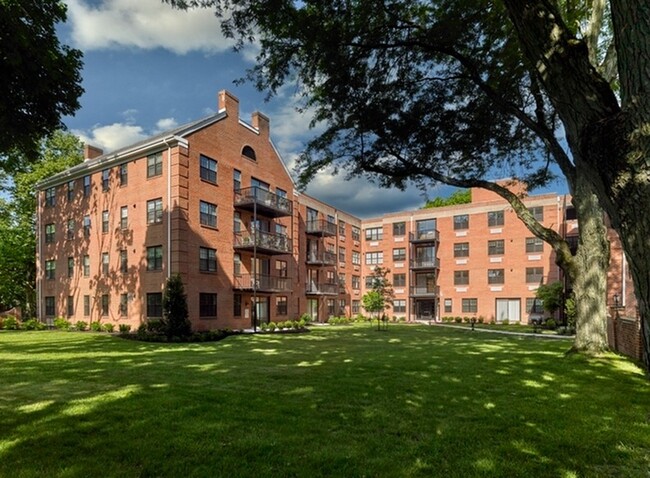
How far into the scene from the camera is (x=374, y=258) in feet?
162

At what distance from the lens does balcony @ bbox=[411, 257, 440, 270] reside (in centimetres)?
4419

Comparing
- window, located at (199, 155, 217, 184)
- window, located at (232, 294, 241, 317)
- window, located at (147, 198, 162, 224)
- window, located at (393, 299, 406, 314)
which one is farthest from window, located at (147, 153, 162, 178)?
window, located at (393, 299, 406, 314)

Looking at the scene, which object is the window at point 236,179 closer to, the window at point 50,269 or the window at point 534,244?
the window at point 50,269

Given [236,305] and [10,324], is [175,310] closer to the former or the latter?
[236,305]

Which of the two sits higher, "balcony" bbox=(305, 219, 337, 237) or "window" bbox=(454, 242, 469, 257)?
"balcony" bbox=(305, 219, 337, 237)

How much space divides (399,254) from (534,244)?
14.2 metres

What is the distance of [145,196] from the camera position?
990 inches

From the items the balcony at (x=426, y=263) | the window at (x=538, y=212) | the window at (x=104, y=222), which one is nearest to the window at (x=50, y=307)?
the window at (x=104, y=222)

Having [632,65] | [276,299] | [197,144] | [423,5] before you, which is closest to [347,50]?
[423,5]

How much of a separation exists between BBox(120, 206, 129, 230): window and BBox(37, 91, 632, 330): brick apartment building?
5.5 inches

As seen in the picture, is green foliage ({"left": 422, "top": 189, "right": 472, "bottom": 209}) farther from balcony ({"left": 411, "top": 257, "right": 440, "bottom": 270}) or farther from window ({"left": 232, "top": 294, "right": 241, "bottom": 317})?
window ({"left": 232, "top": 294, "right": 241, "bottom": 317})

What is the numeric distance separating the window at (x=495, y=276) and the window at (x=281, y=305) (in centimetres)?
2187

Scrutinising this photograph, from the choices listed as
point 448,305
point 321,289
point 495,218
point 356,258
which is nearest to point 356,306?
point 356,258

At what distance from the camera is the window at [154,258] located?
24.3 m
